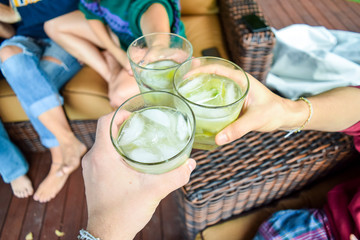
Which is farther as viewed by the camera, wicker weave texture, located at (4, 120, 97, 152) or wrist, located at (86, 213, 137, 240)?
wicker weave texture, located at (4, 120, 97, 152)

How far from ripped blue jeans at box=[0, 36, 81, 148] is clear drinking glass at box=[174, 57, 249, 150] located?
1.10 meters

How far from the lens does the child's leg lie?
1569mm

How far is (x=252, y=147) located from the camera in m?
1.05

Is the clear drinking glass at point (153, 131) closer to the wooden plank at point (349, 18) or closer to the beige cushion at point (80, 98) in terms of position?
the beige cushion at point (80, 98)

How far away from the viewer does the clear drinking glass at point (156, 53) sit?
33.4 inches

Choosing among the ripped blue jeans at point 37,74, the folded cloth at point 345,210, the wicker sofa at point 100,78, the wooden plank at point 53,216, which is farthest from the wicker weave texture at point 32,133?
the folded cloth at point 345,210

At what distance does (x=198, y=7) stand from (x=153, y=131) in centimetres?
154

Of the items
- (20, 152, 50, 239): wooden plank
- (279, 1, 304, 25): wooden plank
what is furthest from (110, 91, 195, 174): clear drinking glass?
(279, 1, 304, 25): wooden plank

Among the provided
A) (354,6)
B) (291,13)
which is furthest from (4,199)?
(354,6)

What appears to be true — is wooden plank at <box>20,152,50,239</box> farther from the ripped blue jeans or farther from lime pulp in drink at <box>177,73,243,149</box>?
lime pulp in drink at <box>177,73,243,149</box>

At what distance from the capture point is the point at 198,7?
6.30ft

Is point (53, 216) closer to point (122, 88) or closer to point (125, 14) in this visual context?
point (122, 88)

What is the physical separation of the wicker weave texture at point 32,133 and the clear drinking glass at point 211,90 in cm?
114

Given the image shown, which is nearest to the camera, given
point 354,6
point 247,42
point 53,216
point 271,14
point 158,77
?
point 158,77
